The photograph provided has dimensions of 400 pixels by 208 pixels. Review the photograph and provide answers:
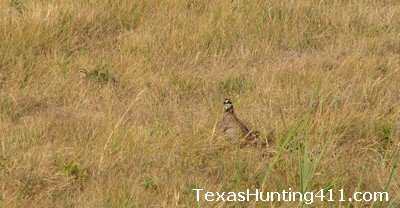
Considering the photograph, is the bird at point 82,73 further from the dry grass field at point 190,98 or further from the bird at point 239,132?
the bird at point 239,132

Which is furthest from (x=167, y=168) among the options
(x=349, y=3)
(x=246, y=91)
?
(x=349, y=3)

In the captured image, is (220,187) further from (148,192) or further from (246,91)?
(246,91)

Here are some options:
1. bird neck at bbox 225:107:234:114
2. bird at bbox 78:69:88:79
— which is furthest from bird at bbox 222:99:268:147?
bird at bbox 78:69:88:79

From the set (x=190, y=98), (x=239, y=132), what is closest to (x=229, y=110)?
(x=239, y=132)

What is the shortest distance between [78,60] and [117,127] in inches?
65.9

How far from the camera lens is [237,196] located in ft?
14.5

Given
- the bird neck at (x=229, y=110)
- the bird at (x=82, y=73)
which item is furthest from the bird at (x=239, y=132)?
the bird at (x=82, y=73)

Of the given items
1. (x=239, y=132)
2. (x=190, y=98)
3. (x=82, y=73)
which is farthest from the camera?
(x=82, y=73)

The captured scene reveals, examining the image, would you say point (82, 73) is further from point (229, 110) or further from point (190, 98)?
point (229, 110)

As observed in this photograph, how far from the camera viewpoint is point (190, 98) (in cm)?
623

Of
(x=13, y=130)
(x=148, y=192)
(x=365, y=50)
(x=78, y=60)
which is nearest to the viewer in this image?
(x=148, y=192)

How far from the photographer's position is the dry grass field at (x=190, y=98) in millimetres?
4559

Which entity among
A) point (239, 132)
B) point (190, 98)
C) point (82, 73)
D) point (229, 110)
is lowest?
point (239, 132)

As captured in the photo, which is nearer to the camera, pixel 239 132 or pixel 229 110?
pixel 239 132
